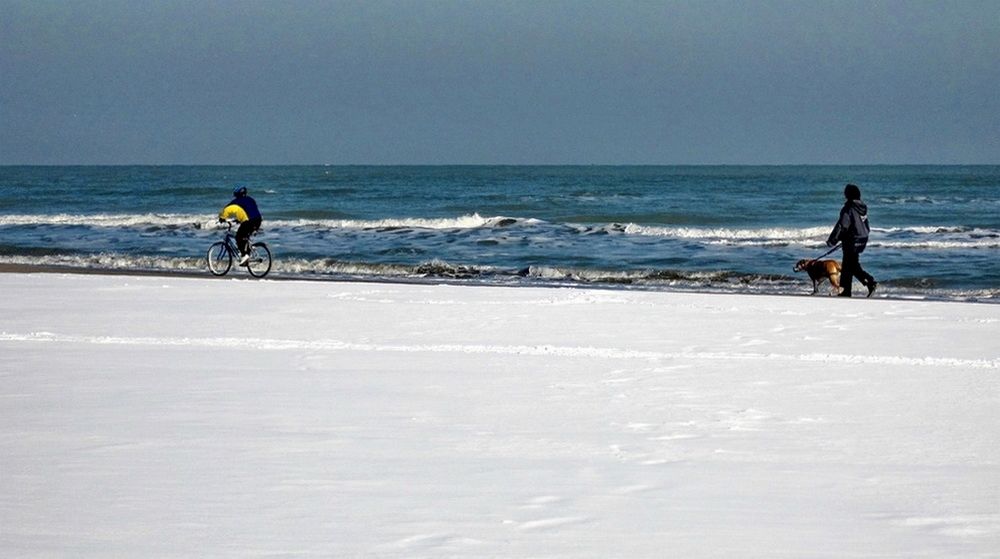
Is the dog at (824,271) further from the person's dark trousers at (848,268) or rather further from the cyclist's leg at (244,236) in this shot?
Result: the cyclist's leg at (244,236)

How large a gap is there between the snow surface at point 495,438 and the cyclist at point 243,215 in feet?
24.1

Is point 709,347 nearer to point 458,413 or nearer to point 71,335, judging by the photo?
point 458,413

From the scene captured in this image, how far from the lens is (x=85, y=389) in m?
7.91

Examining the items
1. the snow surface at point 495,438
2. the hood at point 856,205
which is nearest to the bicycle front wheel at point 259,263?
the snow surface at point 495,438

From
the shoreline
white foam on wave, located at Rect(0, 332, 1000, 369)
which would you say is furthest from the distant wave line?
white foam on wave, located at Rect(0, 332, 1000, 369)

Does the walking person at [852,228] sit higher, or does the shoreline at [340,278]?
the walking person at [852,228]

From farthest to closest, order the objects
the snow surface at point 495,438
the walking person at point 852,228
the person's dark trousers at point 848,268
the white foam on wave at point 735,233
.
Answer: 1. the white foam on wave at point 735,233
2. the person's dark trousers at point 848,268
3. the walking person at point 852,228
4. the snow surface at point 495,438

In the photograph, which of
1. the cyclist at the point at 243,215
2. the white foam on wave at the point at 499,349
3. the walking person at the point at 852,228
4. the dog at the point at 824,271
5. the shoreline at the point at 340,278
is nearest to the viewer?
the white foam on wave at the point at 499,349

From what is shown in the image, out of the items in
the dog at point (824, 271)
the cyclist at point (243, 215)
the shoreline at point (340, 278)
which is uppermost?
the cyclist at point (243, 215)

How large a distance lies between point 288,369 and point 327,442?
2679 mm

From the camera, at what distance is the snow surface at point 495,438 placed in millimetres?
4785

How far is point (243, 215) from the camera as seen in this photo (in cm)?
1977

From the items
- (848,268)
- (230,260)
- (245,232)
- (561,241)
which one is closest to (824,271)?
(848,268)

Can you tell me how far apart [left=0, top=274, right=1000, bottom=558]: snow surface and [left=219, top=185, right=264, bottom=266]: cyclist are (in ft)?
24.1
